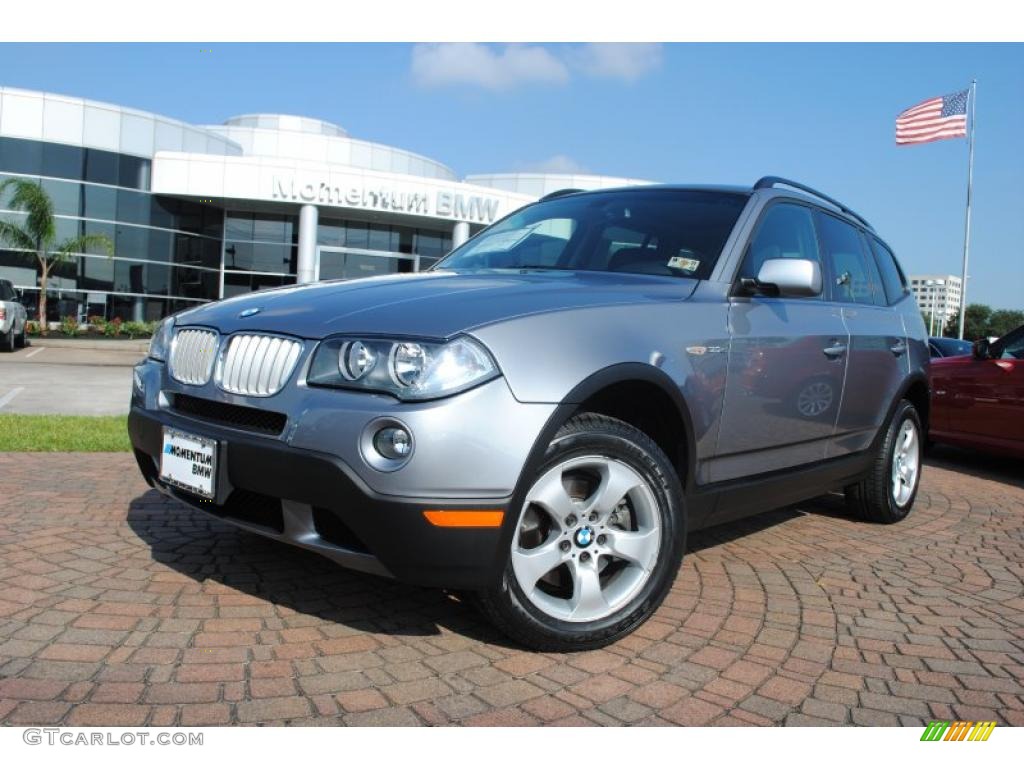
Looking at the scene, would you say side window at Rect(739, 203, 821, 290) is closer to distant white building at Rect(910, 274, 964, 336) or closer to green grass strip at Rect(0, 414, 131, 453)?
green grass strip at Rect(0, 414, 131, 453)

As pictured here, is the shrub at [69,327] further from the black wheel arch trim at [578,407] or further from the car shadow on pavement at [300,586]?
the black wheel arch trim at [578,407]

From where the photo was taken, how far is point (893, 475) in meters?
4.90

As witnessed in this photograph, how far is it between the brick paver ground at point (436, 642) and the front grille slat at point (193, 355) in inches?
33.8

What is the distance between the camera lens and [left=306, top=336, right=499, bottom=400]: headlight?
7.87 feet

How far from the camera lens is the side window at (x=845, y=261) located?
439 centimetres

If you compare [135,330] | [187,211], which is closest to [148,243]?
[187,211]

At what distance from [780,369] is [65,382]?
1120 cm

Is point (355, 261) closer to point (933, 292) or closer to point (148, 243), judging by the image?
point (148, 243)

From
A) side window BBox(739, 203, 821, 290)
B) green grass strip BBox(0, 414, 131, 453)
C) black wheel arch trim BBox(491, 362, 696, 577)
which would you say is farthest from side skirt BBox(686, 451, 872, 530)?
green grass strip BBox(0, 414, 131, 453)

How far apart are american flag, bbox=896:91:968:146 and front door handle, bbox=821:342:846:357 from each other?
23605 mm

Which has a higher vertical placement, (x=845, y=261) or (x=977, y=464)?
(x=845, y=261)

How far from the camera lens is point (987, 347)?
7.27 meters
